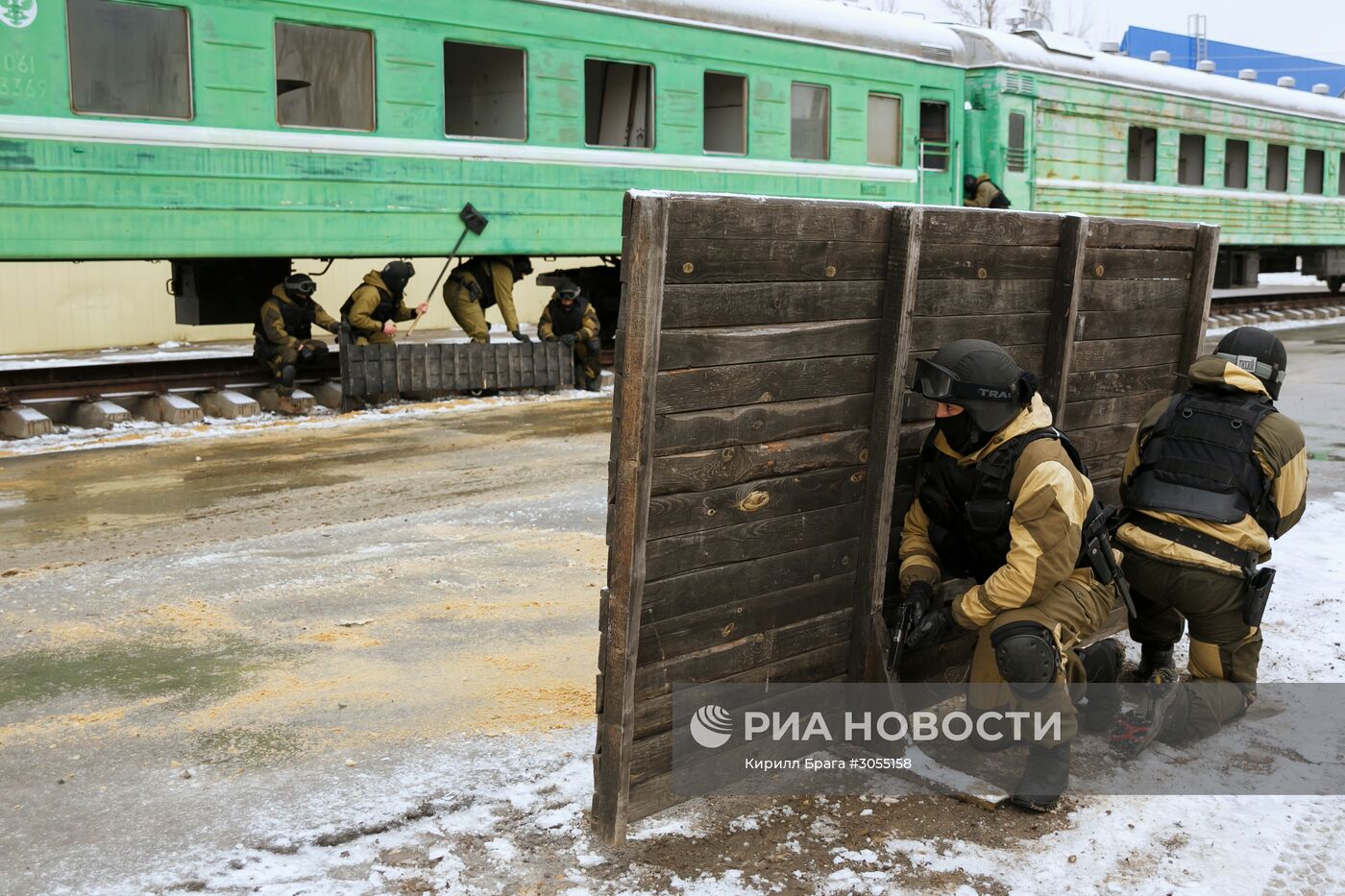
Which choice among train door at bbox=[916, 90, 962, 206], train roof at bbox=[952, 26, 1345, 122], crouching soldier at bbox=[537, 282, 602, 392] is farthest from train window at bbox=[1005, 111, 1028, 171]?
crouching soldier at bbox=[537, 282, 602, 392]

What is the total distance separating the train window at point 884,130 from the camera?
14.1 m

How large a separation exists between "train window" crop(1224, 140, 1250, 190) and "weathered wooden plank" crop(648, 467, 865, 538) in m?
16.7

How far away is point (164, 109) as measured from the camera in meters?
9.53

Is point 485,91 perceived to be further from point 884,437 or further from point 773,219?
point 773,219

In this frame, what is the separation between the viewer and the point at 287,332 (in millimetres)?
11102

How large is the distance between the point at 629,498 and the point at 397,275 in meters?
8.82

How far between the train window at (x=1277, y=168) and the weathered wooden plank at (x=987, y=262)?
17.0m

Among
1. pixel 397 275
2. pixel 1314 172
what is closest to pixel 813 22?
pixel 397 275

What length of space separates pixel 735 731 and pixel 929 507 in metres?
0.98

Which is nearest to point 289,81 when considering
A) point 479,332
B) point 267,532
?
point 479,332

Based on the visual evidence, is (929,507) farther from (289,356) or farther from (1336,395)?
(1336,395)

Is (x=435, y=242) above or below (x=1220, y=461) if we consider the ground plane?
above

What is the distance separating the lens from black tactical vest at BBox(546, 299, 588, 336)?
41.6ft

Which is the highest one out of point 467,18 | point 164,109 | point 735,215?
point 467,18
